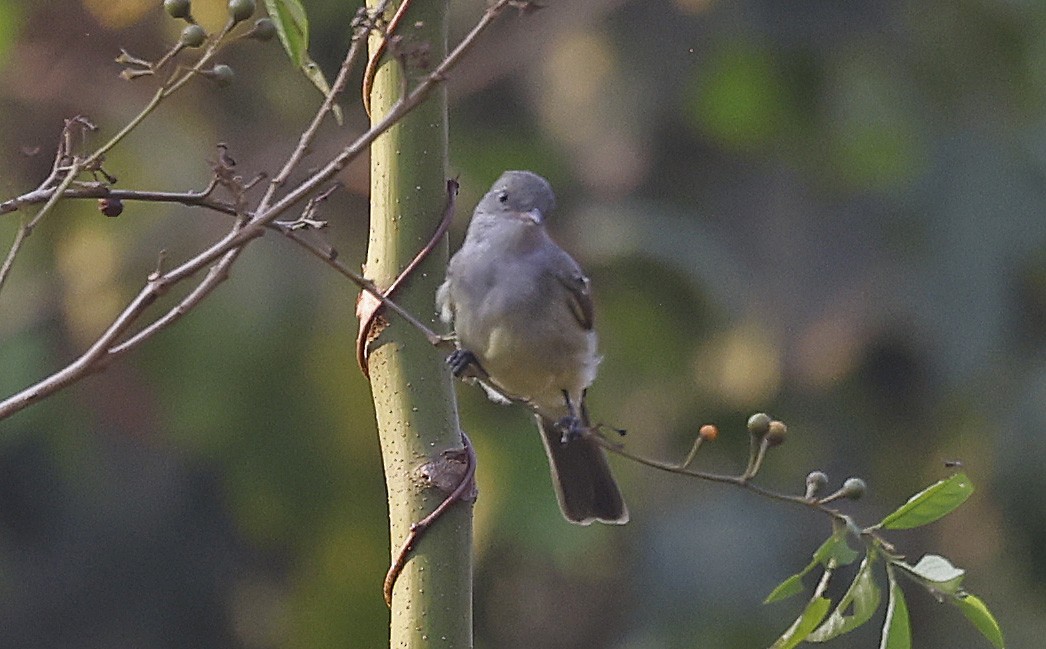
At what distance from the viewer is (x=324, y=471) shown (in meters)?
8.86

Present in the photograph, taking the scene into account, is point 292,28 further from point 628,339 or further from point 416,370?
point 628,339

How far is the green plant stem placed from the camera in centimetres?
271

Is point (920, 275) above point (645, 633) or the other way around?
above

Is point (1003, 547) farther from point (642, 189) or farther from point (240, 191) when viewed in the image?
point (240, 191)

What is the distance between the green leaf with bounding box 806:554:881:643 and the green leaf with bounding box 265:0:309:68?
104 centimetres

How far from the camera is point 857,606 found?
8.10ft

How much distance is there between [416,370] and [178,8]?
69 centimetres

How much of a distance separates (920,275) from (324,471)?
3.20m

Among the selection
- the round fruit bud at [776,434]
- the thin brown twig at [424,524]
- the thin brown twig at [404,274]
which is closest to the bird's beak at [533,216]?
the thin brown twig at [404,274]

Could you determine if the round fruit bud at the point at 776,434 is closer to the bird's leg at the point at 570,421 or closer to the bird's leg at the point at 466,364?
the bird's leg at the point at 570,421

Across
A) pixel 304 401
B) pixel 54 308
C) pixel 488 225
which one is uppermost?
pixel 488 225

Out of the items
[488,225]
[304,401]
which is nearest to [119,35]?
[304,401]

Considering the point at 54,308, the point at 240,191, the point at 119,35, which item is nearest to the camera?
the point at 240,191

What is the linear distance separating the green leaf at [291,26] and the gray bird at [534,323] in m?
1.41
